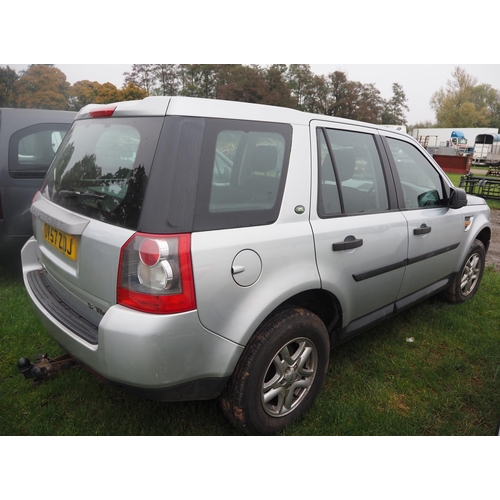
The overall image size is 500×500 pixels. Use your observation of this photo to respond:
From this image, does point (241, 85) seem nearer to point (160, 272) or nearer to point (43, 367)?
point (43, 367)

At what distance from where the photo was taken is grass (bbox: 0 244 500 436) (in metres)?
2.27

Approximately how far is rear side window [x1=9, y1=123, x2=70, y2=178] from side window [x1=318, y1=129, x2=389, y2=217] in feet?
10.8

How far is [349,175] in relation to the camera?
2.54 m

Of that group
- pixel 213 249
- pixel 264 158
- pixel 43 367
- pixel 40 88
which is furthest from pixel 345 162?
pixel 40 88

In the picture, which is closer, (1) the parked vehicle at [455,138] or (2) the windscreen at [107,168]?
(2) the windscreen at [107,168]

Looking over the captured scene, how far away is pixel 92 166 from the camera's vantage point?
2076 mm

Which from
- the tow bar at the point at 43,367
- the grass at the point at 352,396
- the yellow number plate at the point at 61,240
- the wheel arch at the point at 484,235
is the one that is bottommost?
the grass at the point at 352,396

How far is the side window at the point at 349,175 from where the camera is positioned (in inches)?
91.3

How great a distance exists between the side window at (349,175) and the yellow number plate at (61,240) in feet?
4.30

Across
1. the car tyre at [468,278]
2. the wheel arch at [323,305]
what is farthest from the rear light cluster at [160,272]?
the car tyre at [468,278]

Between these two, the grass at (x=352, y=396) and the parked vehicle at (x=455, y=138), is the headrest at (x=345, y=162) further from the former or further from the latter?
the parked vehicle at (x=455, y=138)

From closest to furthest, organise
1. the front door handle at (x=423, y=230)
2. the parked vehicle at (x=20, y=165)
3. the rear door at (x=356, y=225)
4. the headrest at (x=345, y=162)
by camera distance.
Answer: the rear door at (x=356, y=225) < the headrest at (x=345, y=162) < the front door handle at (x=423, y=230) < the parked vehicle at (x=20, y=165)

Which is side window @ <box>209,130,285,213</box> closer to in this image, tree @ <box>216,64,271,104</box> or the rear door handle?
the rear door handle

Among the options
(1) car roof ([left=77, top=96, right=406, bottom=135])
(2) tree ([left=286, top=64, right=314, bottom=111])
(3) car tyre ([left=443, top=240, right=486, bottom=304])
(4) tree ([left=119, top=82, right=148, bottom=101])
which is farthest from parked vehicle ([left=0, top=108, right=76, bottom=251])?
(2) tree ([left=286, top=64, right=314, bottom=111])
